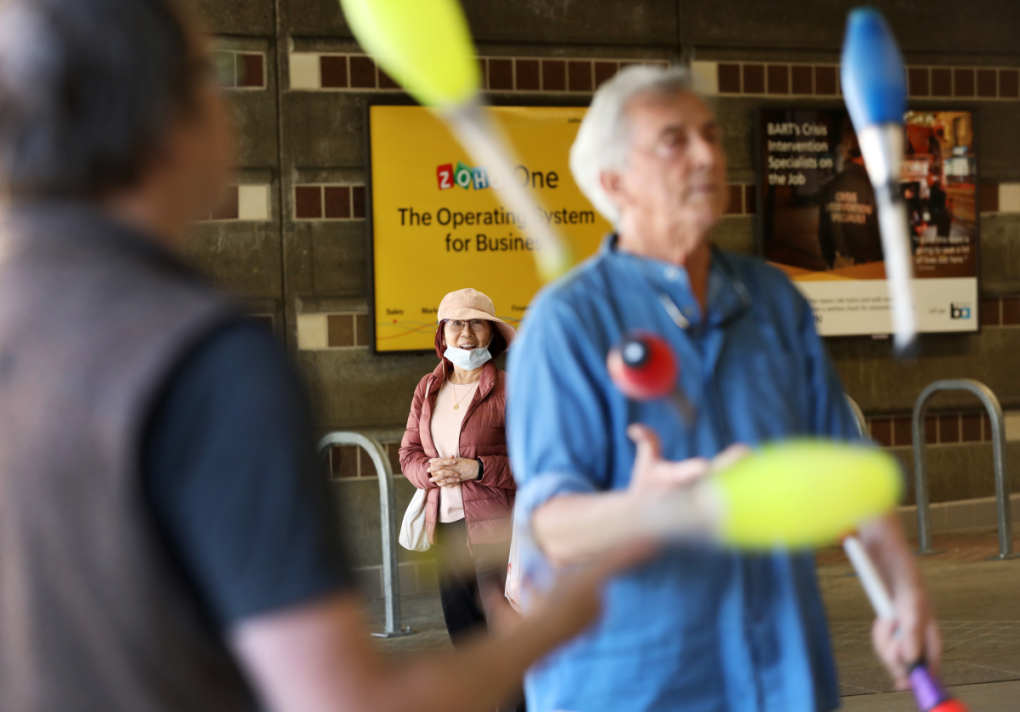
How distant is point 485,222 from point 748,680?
5554 millimetres

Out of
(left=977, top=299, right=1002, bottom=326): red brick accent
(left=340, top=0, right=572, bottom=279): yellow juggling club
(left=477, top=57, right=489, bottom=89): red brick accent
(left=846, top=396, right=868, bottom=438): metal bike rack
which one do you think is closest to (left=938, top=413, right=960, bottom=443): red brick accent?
(left=846, top=396, right=868, bottom=438): metal bike rack

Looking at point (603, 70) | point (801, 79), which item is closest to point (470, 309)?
point (603, 70)

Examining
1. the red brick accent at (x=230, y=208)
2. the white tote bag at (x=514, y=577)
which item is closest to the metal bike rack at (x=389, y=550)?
the red brick accent at (x=230, y=208)

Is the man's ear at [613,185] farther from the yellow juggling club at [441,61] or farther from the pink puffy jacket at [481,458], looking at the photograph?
the pink puffy jacket at [481,458]

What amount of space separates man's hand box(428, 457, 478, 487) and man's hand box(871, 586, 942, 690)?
3030 millimetres

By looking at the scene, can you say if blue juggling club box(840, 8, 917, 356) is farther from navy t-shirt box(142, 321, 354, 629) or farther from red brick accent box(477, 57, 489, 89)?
red brick accent box(477, 57, 489, 89)

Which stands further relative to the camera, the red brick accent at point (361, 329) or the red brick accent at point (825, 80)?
the red brick accent at point (825, 80)

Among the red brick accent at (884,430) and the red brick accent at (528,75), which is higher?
the red brick accent at (528,75)

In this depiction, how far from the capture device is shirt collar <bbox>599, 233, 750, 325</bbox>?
186 centimetres

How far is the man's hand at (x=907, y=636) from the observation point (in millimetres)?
1760

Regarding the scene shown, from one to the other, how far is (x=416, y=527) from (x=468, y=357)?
0.76m

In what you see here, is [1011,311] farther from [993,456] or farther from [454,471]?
[454,471]

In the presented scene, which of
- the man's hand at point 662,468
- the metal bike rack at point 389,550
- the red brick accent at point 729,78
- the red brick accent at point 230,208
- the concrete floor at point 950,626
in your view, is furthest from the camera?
the red brick accent at point 729,78

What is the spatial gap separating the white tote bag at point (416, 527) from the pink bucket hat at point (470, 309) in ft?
2.54
